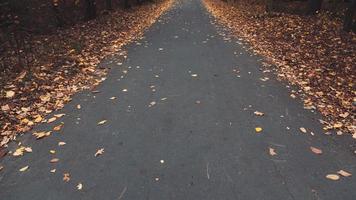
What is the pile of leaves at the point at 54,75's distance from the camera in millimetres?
6020

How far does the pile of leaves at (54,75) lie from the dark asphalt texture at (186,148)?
404mm

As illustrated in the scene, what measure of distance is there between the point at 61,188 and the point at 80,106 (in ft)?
8.38

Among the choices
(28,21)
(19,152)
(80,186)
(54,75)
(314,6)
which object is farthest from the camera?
(314,6)

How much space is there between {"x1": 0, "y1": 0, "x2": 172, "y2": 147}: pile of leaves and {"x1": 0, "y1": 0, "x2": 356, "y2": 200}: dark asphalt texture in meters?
0.40

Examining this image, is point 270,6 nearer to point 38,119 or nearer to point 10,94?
point 10,94

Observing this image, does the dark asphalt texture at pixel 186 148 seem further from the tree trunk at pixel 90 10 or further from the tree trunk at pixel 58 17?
the tree trunk at pixel 90 10

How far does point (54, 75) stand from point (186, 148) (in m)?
4.70

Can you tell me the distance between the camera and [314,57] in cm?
935

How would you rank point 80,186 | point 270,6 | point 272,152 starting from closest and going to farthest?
point 80,186 < point 272,152 < point 270,6

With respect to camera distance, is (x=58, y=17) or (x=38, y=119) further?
(x=58, y=17)

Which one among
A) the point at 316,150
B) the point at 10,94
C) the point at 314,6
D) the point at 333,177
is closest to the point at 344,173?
the point at 333,177

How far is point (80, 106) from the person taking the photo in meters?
6.38

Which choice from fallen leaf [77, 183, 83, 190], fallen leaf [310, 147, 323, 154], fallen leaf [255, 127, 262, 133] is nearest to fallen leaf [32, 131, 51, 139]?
fallen leaf [77, 183, 83, 190]

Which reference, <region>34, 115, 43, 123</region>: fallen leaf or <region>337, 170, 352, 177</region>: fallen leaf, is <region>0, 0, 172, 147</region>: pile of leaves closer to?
<region>34, 115, 43, 123</region>: fallen leaf
